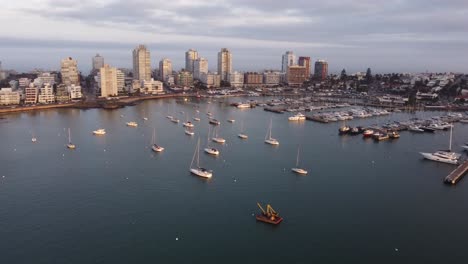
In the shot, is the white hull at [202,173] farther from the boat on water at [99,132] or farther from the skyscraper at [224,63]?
the skyscraper at [224,63]

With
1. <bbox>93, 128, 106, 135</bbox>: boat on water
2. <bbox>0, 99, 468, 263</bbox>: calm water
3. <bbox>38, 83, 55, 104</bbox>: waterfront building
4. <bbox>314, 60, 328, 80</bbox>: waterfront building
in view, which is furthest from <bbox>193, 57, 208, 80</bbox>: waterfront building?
<bbox>0, 99, 468, 263</bbox>: calm water

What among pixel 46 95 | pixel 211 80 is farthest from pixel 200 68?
pixel 46 95

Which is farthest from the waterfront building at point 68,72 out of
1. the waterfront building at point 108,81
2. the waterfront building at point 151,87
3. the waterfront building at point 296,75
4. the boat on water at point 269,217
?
the boat on water at point 269,217

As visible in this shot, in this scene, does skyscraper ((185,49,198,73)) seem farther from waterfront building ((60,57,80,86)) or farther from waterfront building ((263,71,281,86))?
waterfront building ((60,57,80,86))

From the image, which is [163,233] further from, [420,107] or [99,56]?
[99,56]

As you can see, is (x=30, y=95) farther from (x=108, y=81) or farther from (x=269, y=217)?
(x=269, y=217)

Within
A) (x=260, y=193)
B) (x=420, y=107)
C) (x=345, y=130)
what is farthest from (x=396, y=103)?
(x=260, y=193)

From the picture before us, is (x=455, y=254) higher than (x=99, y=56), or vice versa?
(x=99, y=56)
